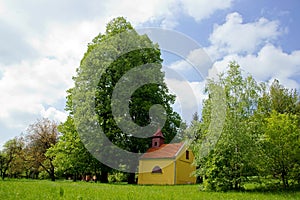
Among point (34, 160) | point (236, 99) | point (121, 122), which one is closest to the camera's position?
point (236, 99)

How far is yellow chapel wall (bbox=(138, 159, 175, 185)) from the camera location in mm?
31406

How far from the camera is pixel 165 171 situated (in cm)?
3178

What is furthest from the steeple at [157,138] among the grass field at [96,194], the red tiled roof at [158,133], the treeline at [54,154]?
the grass field at [96,194]

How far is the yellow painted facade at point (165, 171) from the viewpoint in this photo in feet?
103

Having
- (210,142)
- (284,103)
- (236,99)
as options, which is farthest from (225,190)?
(284,103)

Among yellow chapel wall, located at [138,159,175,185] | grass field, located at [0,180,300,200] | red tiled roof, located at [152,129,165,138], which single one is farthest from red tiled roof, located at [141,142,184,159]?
grass field, located at [0,180,300,200]

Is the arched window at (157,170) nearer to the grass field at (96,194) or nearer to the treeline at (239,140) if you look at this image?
the treeline at (239,140)

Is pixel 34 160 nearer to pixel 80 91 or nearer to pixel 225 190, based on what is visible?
pixel 80 91

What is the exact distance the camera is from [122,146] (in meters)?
29.5

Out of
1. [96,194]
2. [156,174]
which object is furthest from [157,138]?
[96,194]

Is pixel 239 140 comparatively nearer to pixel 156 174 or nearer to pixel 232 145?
pixel 232 145

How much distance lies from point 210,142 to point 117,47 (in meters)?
17.4

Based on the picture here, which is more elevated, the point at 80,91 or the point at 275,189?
the point at 80,91

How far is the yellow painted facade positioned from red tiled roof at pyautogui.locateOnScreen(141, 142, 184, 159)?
34cm
